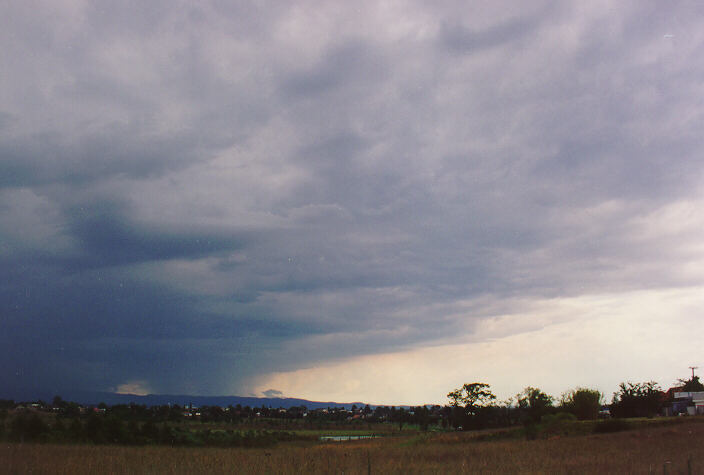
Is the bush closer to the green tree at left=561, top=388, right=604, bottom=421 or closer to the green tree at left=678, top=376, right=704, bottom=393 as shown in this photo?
the green tree at left=561, top=388, right=604, bottom=421

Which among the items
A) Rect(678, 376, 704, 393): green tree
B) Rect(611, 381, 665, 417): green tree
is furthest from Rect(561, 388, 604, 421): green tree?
Rect(678, 376, 704, 393): green tree

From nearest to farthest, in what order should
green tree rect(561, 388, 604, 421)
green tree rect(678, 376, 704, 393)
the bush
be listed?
the bush, green tree rect(561, 388, 604, 421), green tree rect(678, 376, 704, 393)

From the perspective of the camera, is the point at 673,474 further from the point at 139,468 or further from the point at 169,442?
the point at 169,442

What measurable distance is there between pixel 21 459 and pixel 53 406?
71.3 meters

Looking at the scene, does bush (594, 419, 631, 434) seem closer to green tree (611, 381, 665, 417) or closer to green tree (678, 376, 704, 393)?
green tree (611, 381, 665, 417)

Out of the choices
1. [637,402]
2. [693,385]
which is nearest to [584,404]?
[637,402]

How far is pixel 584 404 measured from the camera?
88.1 m

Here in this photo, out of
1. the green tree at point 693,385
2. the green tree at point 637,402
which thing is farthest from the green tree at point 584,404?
the green tree at point 693,385

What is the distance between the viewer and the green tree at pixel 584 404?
286 ft

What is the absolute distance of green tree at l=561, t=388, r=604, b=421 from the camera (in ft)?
286

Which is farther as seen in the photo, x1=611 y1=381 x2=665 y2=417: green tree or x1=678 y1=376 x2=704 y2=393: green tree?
x1=678 y1=376 x2=704 y2=393: green tree

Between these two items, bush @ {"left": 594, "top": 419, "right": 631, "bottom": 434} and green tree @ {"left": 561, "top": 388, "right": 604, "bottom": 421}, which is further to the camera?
green tree @ {"left": 561, "top": 388, "right": 604, "bottom": 421}

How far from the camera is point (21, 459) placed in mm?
21141

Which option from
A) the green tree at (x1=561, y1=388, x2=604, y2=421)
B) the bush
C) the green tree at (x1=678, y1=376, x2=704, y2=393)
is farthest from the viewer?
the green tree at (x1=678, y1=376, x2=704, y2=393)
